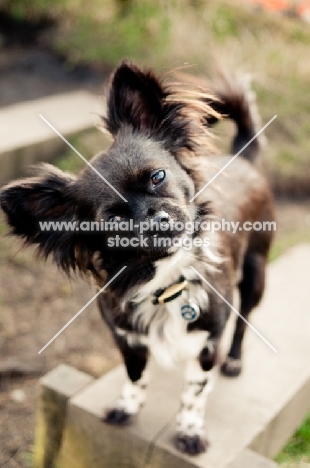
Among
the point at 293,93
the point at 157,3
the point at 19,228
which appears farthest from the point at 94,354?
the point at 157,3

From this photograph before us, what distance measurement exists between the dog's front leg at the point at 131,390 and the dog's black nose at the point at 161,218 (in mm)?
696

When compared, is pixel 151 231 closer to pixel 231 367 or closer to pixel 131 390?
pixel 131 390

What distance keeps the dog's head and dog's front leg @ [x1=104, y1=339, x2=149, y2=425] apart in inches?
18.6

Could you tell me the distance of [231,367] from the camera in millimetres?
3094

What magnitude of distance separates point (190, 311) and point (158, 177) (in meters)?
0.54

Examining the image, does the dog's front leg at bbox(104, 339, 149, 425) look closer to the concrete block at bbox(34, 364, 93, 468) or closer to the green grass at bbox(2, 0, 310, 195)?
the concrete block at bbox(34, 364, 93, 468)

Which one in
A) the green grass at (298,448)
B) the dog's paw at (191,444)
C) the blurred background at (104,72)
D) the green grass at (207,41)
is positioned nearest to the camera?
the dog's paw at (191,444)

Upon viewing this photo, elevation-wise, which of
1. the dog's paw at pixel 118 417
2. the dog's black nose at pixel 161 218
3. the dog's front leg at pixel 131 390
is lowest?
the dog's paw at pixel 118 417

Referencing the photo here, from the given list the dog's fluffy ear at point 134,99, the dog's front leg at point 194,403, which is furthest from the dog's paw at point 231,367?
the dog's fluffy ear at point 134,99

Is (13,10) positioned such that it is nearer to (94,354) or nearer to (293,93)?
(293,93)

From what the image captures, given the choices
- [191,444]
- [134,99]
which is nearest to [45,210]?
[134,99]

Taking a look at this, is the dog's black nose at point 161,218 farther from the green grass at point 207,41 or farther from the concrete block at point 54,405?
the green grass at point 207,41

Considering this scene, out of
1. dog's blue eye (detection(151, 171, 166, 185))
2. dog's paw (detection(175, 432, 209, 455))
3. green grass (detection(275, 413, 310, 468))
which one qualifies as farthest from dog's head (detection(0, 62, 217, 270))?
green grass (detection(275, 413, 310, 468))

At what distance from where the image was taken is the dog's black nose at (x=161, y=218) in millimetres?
2141
